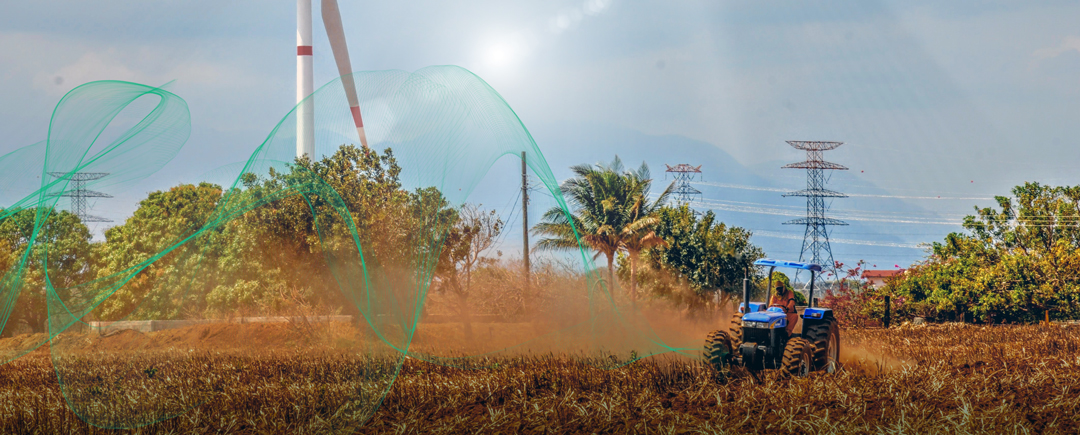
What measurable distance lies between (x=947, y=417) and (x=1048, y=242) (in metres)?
41.4

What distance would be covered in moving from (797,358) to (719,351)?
1572 millimetres

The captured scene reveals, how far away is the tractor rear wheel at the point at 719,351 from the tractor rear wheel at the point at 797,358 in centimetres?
129

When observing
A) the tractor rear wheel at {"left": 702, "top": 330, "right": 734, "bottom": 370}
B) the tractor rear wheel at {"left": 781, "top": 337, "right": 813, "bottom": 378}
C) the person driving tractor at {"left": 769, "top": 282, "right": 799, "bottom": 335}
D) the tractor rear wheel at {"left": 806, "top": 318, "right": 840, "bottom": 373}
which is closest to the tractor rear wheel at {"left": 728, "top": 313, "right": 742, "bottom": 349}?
the tractor rear wheel at {"left": 702, "top": 330, "right": 734, "bottom": 370}

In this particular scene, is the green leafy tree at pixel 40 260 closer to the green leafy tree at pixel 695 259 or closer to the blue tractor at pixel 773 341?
the blue tractor at pixel 773 341

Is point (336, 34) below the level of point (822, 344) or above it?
above

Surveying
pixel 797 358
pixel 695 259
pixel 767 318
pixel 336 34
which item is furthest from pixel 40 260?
pixel 695 259

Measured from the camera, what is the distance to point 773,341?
1471cm

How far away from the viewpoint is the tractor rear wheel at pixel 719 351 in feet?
50.2

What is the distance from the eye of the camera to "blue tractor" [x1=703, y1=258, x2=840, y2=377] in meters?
14.5

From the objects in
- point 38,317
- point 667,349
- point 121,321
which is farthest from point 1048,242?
point 38,317

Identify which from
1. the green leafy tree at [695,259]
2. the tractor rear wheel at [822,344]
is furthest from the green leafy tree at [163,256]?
the green leafy tree at [695,259]

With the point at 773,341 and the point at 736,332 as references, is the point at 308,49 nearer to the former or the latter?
the point at 736,332

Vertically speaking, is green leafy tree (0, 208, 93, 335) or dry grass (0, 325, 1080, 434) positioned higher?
green leafy tree (0, 208, 93, 335)

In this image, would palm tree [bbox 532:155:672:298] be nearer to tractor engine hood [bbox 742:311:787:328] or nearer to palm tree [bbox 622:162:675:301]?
palm tree [bbox 622:162:675:301]
